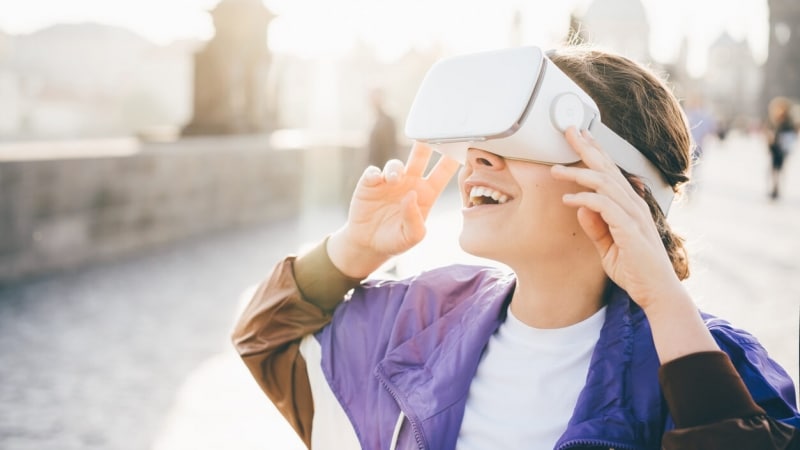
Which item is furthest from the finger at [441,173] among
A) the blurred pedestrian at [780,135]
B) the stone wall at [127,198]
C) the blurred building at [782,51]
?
the blurred building at [782,51]

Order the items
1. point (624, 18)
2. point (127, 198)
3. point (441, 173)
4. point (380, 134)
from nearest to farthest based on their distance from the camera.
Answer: point (441, 173)
point (127, 198)
point (380, 134)
point (624, 18)

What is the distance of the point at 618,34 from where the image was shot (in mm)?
88312

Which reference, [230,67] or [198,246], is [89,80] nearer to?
[230,67]

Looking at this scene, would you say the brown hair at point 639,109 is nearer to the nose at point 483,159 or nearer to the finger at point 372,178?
the nose at point 483,159

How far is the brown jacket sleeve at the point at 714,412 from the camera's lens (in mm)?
1150

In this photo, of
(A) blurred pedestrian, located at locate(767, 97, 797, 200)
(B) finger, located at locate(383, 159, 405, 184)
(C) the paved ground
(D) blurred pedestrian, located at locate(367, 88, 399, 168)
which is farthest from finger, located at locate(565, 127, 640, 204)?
(A) blurred pedestrian, located at locate(767, 97, 797, 200)

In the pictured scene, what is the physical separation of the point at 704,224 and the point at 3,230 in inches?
338

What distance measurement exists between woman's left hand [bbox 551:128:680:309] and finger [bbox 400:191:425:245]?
1.50 ft

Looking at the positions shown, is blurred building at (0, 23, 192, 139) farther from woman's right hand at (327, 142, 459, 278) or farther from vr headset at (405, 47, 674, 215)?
vr headset at (405, 47, 674, 215)

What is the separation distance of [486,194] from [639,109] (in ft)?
1.11

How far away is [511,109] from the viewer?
4.36 ft

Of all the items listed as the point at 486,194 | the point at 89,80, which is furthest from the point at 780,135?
the point at 89,80

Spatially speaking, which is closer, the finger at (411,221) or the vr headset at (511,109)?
Result: the vr headset at (511,109)

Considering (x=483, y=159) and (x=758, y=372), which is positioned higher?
(x=483, y=159)
